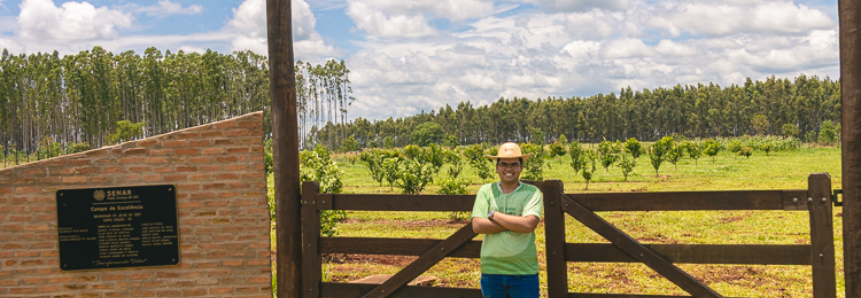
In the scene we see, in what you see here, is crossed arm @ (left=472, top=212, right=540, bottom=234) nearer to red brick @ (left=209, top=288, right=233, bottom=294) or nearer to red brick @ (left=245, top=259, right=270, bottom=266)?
red brick @ (left=245, top=259, right=270, bottom=266)

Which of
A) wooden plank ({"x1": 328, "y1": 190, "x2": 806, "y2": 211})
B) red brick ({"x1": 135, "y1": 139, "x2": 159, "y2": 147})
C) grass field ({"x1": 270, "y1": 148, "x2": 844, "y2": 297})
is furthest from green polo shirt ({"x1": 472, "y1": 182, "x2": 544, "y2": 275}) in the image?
grass field ({"x1": 270, "y1": 148, "x2": 844, "y2": 297})

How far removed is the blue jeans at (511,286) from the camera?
3.73m

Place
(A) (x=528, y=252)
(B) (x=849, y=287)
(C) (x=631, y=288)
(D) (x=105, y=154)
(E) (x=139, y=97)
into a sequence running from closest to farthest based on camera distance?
(A) (x=528, y=252) < (B) (x=849, y=287) < (D) (x=105, y=154) < (C) (x=631, y=288) < (E) (x=139, y=97)

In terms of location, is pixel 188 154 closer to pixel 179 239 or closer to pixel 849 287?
pixel 179 239

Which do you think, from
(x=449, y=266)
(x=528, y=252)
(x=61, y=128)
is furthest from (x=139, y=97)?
(x=528, y=252)

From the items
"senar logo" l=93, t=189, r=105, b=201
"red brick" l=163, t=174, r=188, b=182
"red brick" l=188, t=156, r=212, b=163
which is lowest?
"senar logo" l=93, t=189, r=105, b=201

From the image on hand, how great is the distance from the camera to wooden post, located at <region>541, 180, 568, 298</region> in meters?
4.40

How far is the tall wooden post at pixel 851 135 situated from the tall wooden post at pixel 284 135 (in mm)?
4259

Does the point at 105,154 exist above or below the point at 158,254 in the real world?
above

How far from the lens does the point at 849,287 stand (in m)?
4.23

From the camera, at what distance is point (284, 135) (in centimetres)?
503

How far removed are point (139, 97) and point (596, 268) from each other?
259ft

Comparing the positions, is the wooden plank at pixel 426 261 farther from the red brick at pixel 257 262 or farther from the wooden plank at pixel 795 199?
the wooden plank at pixel 795 199

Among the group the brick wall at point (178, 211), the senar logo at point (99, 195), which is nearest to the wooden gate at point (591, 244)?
the brick wall at point (178, 211)
